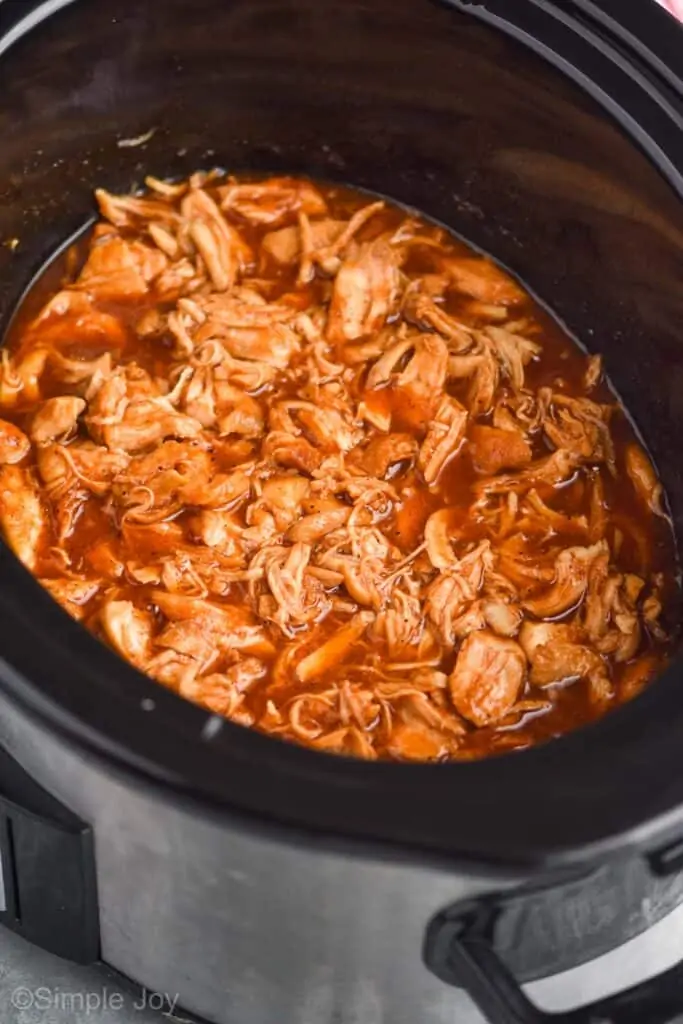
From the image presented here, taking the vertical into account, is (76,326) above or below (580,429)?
above

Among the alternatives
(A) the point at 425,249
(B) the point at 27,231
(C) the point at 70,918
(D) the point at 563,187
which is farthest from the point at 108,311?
(C) the point at 70,918

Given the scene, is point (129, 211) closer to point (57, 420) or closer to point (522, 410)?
point (57, 420)

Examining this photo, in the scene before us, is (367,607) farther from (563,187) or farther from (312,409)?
(563,187)

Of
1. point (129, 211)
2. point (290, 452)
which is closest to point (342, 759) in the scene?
point (290, 452)

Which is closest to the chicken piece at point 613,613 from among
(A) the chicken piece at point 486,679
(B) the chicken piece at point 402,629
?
(A) the chicken piece at point 486,679

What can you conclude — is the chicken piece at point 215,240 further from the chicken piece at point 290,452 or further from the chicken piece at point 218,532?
the chicken piece at point 218,532

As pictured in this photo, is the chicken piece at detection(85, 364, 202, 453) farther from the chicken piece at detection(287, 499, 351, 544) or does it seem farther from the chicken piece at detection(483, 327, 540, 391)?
the chicken piece at detection(483, 327, 540, 391)
